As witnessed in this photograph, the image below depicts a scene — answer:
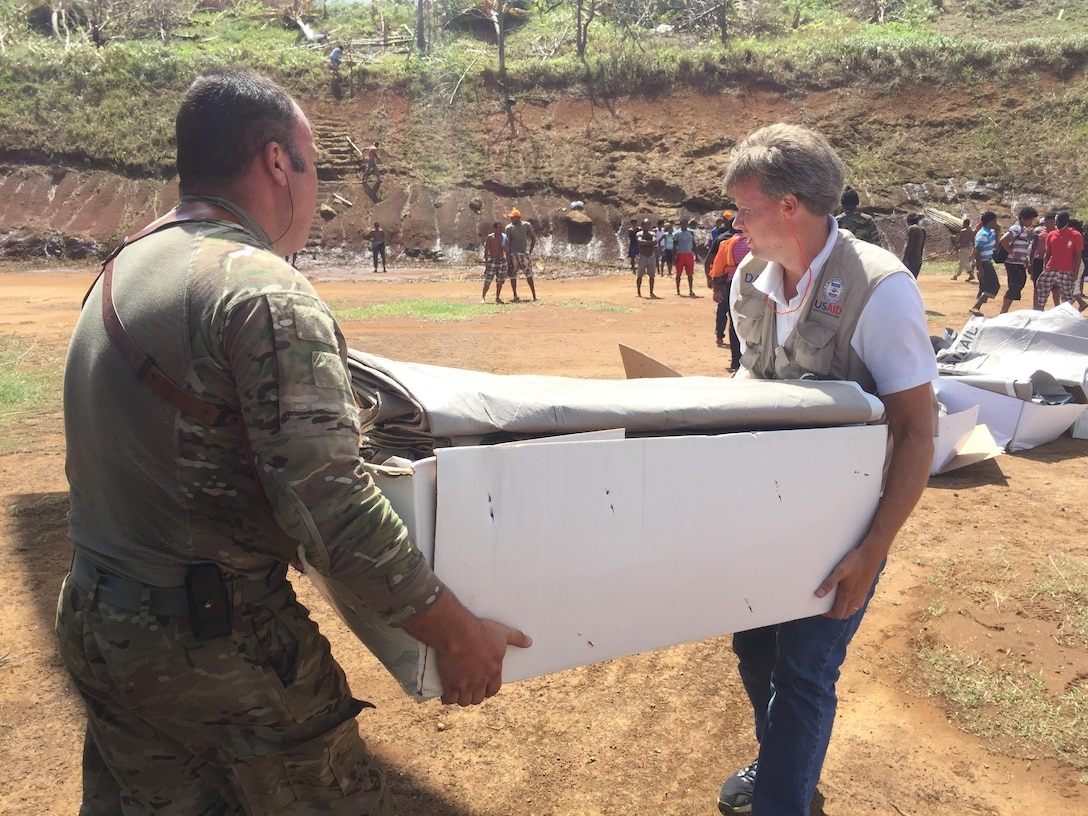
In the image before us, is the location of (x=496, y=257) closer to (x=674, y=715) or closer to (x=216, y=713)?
(x=674, y=715)

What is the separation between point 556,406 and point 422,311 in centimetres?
1406

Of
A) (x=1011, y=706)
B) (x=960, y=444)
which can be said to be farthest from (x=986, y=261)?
(x=1011, y=706)

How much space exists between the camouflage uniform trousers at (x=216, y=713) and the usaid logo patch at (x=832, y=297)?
147 cm

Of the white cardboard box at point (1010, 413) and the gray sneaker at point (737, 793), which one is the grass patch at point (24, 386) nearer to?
the gray sneaker at point (737, 793)

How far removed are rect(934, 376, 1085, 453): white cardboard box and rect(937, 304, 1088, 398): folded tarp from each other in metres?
0.15

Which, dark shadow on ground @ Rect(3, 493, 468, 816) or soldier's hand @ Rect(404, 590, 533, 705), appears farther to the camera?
dark shadow on ground @ Rect(3, 493, 468, 816)

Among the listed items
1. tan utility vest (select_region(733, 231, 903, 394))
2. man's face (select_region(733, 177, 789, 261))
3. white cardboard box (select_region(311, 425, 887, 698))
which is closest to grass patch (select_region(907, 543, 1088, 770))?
white cardboard box (select_region(311, 425, 887, 698))

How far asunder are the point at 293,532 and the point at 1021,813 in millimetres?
2509

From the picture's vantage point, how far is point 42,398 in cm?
810

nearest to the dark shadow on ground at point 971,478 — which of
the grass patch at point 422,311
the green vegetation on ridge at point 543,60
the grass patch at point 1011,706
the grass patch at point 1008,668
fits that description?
the grass patch at point 1008,668

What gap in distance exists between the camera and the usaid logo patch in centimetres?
208

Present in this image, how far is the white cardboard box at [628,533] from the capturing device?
1.56 m

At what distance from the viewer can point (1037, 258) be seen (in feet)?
50.1

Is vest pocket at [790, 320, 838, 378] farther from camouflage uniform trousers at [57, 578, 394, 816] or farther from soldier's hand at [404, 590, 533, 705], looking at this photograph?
camouflage uniform trousers at [57, 578, 394, 816]
